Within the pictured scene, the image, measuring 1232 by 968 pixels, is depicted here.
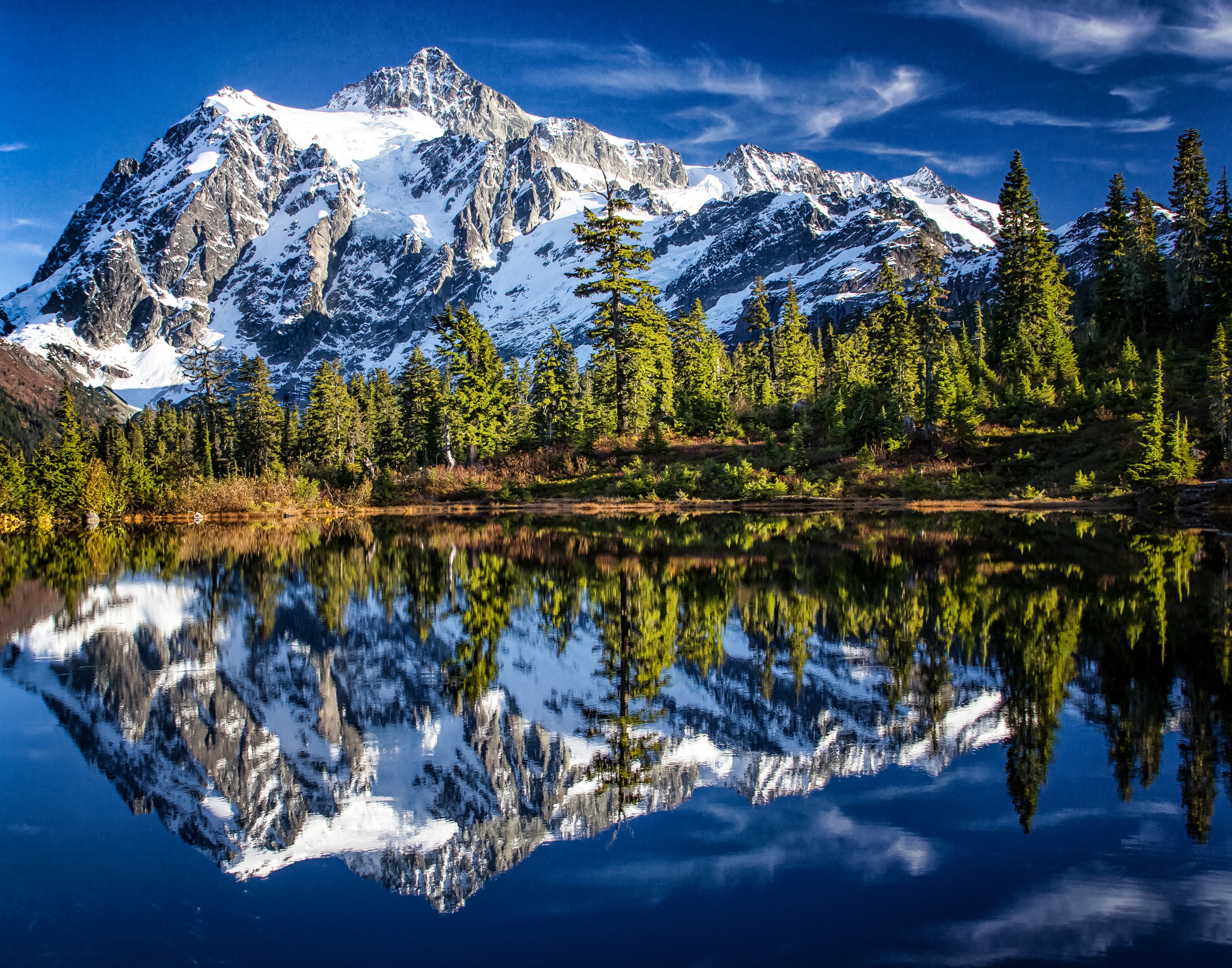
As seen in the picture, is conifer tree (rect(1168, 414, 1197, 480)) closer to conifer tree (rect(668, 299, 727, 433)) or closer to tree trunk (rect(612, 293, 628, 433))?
conifer tree (rect(668, 299, 727, 433))

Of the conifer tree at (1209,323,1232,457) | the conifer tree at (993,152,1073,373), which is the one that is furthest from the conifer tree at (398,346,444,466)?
Answer: the conifer tree at (1209,323,1232,457)

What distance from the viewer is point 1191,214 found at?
53.0 meters

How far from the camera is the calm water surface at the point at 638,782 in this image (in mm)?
4715

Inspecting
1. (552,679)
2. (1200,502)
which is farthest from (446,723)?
(1200,502)

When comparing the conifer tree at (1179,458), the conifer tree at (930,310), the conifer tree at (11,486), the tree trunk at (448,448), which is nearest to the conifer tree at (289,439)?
the conifer tree at (11,486)

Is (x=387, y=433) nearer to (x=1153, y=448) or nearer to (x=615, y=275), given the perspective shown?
(x=615, y=275)

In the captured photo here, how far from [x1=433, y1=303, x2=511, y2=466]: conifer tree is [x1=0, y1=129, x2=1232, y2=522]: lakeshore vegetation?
14 cm

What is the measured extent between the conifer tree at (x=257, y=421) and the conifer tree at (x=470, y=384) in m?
27.2

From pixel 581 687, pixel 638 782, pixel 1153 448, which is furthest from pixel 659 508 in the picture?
pixel 638 782

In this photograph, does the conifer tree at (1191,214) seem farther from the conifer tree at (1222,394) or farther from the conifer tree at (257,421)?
the conifer tree at (257,421)

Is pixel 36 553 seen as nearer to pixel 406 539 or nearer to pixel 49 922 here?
pixel 406 539

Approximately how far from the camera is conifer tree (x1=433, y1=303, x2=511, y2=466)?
49688 mm

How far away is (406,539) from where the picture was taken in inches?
1110

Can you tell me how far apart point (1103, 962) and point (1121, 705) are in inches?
161
